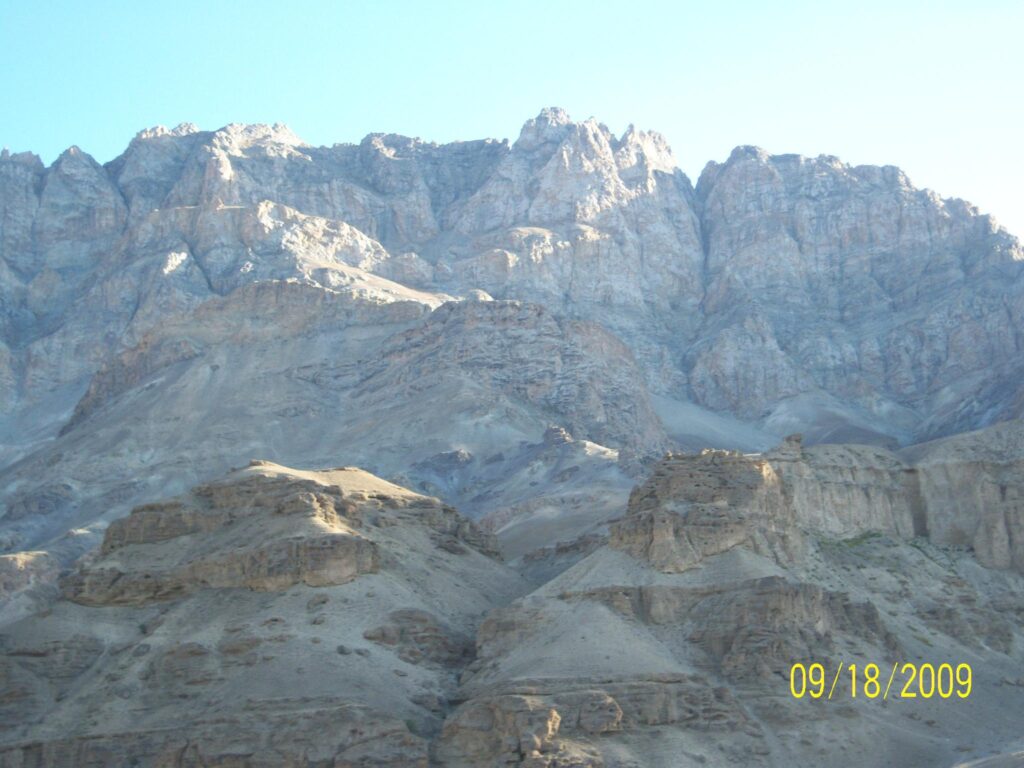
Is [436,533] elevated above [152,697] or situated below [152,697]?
above

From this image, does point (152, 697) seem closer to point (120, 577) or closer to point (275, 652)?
point (275, 652)

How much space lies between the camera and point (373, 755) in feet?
272

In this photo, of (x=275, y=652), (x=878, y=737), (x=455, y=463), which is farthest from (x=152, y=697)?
(x=455, y=463)

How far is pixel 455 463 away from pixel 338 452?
15.5 m

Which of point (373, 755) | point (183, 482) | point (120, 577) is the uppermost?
point (183, 482)
